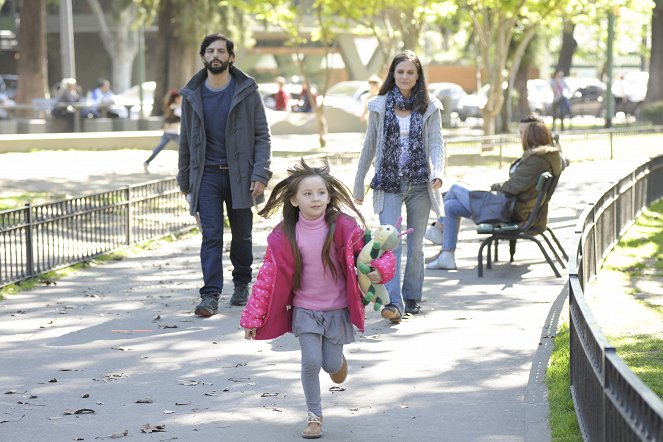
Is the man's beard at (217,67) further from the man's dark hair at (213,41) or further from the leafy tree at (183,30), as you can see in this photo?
the leafy tree at (183,30)

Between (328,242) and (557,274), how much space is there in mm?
5588

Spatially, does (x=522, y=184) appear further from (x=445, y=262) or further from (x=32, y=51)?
(x=32, y=51)

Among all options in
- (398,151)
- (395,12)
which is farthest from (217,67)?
(395,12)

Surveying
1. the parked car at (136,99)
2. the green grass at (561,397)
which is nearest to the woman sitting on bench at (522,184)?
the green grass at (561,397)

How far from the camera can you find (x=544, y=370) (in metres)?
7.69

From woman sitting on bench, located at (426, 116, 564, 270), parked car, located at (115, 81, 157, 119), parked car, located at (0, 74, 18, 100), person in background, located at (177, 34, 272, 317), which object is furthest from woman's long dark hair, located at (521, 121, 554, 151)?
parked car, located at (0, 74, 18, 100)

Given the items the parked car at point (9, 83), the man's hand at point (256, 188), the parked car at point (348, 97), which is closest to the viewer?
the man's hand at point (256, 188)

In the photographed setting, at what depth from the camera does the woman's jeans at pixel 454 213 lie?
39.9ft

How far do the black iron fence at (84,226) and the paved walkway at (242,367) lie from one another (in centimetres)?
37

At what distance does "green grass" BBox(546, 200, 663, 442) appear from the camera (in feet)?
21.5

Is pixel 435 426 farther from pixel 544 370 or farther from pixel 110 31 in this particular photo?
pixel 110 31

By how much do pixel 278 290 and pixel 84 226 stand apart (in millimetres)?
6593

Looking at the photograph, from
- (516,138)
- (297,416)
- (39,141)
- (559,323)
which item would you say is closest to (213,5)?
(39,141)

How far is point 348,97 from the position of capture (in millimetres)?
46688
